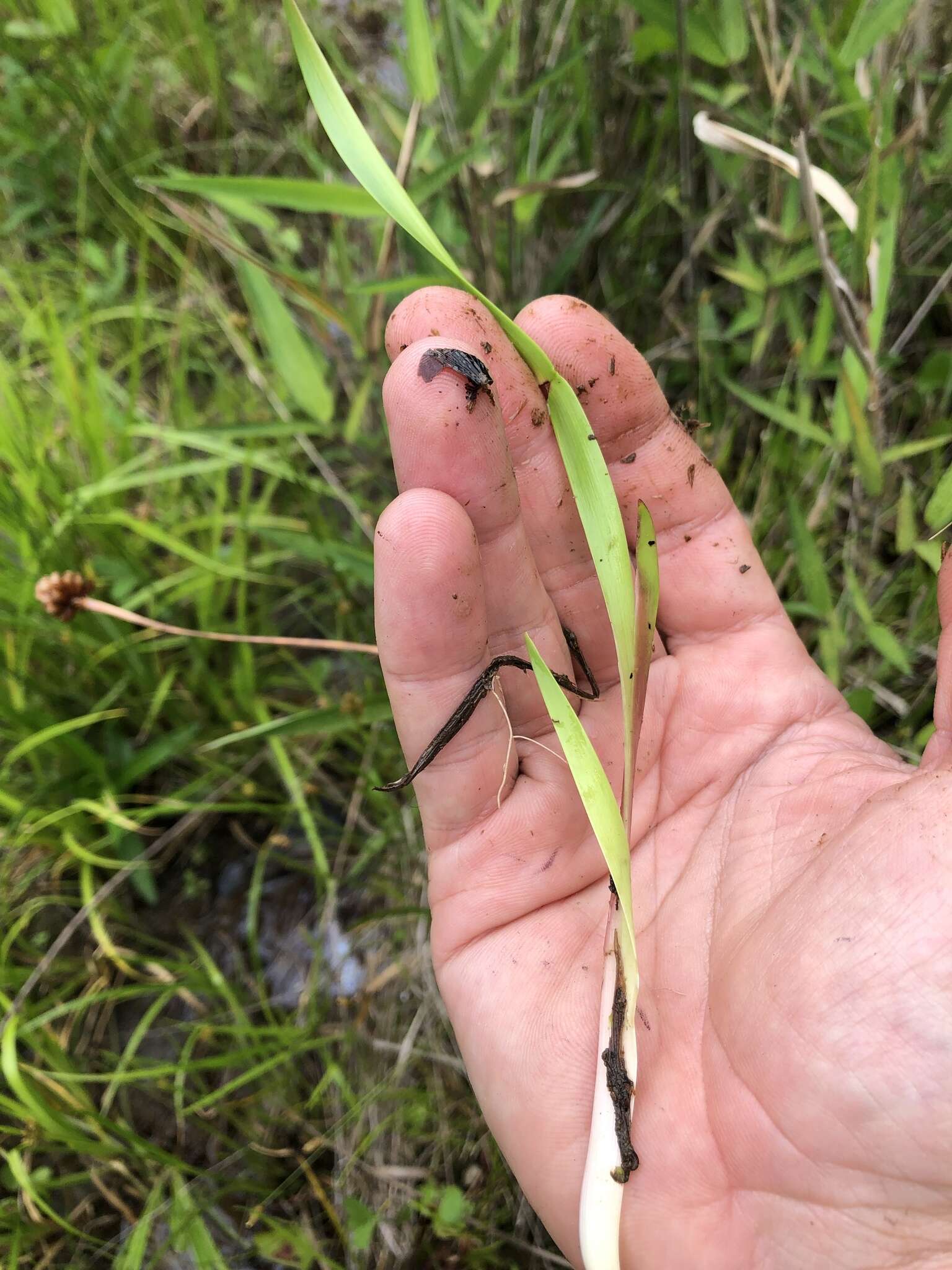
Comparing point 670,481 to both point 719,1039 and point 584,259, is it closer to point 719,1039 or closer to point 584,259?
point 719,1039

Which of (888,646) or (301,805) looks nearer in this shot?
(888,646)

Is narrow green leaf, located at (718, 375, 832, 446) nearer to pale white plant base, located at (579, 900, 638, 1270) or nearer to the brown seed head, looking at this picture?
pale white plant base, located at (579, 900, 638, 1270)

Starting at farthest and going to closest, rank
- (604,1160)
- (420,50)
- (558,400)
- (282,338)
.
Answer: (282,338)
(420,50)
(558,400)
(604,1160)

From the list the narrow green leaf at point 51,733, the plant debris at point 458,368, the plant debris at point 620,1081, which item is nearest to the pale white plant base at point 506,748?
the plant debris at point 620,1081

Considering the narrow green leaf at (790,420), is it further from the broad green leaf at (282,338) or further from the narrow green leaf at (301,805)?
the narrow green leaf at (301,805)

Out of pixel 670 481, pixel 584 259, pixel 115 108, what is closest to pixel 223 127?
pixel 115 108

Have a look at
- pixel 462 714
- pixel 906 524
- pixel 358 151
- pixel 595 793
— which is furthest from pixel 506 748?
pixel 358 151

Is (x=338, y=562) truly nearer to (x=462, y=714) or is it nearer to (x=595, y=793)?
(x=462, y=714)
